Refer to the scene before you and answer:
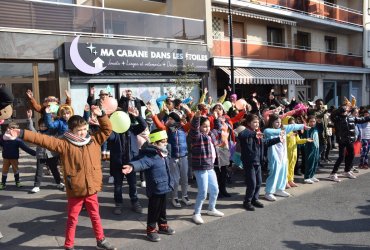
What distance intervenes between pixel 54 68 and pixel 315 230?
30.4ft

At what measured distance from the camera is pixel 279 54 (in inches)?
721

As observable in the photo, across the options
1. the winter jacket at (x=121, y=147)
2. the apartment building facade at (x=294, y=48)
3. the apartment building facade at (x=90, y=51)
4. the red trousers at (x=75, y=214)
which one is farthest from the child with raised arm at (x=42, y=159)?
the apartment building facade at (x=294, y=48)

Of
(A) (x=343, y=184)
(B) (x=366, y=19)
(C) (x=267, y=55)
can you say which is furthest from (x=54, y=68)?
(B) (x=366, y=19)

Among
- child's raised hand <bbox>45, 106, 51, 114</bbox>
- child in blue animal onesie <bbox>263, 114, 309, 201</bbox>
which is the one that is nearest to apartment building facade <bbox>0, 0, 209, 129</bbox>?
child's raised hand <bbox>45, 106, 51, 114</bbox>

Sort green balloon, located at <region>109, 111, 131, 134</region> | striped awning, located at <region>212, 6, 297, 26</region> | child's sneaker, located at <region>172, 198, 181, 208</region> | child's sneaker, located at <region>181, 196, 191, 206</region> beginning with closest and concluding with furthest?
green balloon, located at <region>109, 111, 131, 134</region> < child's sneaker, located at <region>172, 198, 181, 208</region> < child's sneaker, located at <region>181, 196, 191, 206</region> < striped awning, located at <region>212, 6, 297, 26</region>

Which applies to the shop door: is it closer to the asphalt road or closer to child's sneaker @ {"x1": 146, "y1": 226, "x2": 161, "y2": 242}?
child's sneaker @ {"x1": 146, "y1": 226, "x2": 161, "y2": 242}

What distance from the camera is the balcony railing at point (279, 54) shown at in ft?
50.9

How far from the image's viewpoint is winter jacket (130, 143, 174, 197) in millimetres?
4422

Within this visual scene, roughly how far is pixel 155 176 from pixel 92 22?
8.97 meters

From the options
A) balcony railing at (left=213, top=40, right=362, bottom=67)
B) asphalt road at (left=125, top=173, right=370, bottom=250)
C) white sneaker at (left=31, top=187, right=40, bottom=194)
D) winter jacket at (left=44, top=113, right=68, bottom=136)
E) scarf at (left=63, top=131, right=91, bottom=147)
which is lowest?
asphalt road at (left=125, top=173, right=370, bottom=250)

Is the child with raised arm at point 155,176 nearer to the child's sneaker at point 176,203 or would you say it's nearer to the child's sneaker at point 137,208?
A: the child's sneaker at point 137,208

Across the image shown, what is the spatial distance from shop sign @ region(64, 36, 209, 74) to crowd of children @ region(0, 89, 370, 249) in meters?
4.00

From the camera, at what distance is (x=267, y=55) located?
17531 mm

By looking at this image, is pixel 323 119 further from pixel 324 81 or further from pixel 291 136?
pixel 324 81
